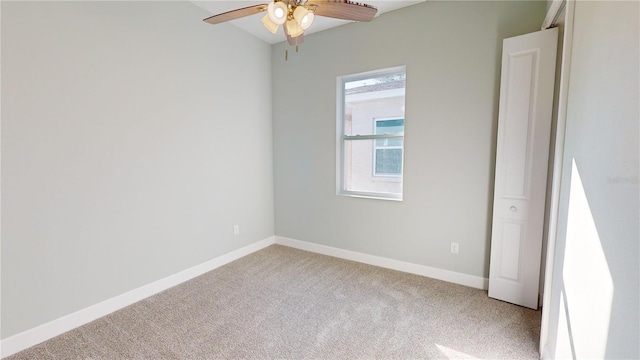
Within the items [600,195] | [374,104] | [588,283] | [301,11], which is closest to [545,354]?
[588,283]

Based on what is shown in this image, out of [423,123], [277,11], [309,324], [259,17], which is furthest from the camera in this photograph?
[259,17]

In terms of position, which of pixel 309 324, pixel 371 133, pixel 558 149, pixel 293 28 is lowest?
pixel 309 324

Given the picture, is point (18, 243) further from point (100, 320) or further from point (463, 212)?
point (463, 212)

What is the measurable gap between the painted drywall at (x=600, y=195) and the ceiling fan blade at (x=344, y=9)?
107 centimetres

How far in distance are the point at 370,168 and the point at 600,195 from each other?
88.7 inches

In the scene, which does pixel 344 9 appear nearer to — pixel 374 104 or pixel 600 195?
pixel 600 195

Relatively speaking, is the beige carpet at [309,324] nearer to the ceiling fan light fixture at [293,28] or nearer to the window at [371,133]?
the window at [371,133]

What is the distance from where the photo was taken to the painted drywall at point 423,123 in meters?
2.45

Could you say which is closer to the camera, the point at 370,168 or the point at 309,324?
the point at 309,324

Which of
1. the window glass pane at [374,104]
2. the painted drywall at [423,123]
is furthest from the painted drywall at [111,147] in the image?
the window glass pane at [374,104]

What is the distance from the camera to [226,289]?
2613mm

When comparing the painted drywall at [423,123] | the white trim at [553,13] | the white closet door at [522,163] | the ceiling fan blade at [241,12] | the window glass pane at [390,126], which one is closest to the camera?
the ceiling fan blade at [241,12]

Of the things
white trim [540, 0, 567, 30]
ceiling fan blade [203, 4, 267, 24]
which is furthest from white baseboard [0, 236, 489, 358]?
ceiling fan blade [203, 4, 267, 24]

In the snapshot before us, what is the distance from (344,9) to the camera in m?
1.56
